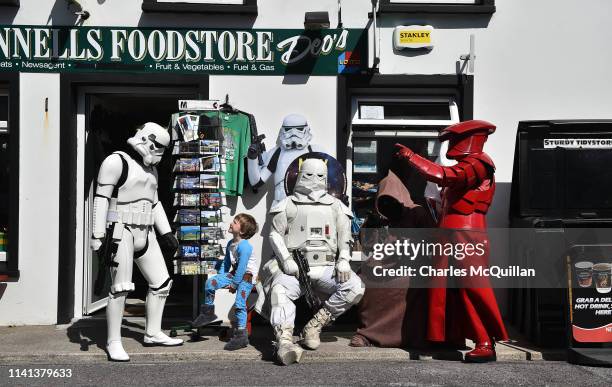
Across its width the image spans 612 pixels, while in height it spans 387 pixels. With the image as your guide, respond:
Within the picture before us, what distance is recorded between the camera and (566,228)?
7055 millimetres

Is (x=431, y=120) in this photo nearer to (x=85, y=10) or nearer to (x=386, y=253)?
(x=386, y=253)

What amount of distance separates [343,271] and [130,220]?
1.95 meters

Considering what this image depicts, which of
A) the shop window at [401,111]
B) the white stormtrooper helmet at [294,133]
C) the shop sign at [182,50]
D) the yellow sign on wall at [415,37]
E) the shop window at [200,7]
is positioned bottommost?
the white stormtrooper helmet at [294,133]

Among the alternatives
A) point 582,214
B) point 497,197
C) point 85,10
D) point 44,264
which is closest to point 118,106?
point 85,10

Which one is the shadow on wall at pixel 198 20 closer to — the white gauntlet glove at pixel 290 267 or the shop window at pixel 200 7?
the shop window at pixel 200 7

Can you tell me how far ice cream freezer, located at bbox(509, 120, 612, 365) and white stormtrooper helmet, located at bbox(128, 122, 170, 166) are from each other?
3499 millimetres

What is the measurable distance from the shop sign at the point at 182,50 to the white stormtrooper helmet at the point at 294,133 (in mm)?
604

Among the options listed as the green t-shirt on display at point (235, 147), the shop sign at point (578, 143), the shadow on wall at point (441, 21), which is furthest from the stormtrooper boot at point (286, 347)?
the shadow on wall at point (441, 21)

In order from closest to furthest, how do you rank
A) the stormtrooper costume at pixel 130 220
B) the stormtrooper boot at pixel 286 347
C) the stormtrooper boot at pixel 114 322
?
the stormtrooper boot at pixel 286 347 < the stormtrooper costume at pixel 130 220 < the stormtrooper boot at pixel 114 322

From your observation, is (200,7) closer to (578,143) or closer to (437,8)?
(437,8)

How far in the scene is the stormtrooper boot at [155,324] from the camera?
6973 millimetres

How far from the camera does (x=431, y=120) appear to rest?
8383mm

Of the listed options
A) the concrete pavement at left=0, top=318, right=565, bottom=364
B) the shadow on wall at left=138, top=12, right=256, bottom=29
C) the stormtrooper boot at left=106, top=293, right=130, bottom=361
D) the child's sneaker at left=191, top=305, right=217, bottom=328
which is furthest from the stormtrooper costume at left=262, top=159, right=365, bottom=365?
the shadow on wall at left=138, top=12, right=256, bottom=29

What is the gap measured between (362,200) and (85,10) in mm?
3639
